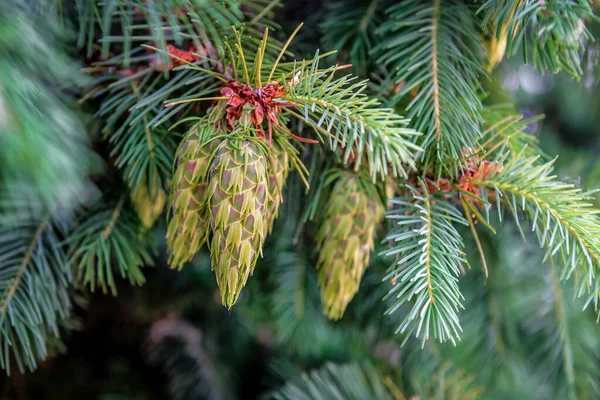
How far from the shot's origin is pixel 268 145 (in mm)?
304

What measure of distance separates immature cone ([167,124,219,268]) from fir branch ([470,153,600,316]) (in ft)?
0.66

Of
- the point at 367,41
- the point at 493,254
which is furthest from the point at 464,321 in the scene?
the point at 367,41

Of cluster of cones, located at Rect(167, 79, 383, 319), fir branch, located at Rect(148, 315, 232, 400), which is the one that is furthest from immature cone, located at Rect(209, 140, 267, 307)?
fir branch, located at Rect(148, 315, 232, 400)

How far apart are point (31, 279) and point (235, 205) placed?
0.21m

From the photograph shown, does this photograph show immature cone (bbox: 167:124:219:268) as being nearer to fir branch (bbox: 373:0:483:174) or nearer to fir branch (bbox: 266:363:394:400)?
fir branch (bbox: 373:0:483:174)

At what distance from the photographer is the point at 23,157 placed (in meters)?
0.22

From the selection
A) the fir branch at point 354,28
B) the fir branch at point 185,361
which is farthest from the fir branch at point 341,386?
the fir branch at point 354,28

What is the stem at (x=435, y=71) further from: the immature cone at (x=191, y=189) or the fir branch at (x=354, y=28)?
the immature cone at (x=191, y=189)

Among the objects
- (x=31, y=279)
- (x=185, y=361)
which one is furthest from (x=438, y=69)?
(x=185, y=361)

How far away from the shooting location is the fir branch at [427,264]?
295 millimetres

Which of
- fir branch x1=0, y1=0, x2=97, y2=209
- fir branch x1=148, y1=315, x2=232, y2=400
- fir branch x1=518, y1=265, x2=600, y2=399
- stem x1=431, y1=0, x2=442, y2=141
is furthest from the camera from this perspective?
fir branch x1=148, y1=315, x2=232, y2=400

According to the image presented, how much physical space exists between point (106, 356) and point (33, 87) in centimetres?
51

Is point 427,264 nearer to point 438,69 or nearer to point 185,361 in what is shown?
point 438,69

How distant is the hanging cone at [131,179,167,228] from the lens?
1.22 feet
